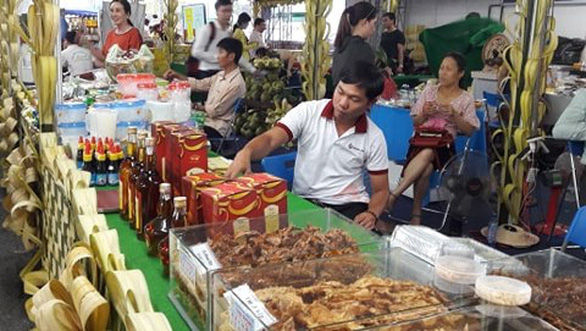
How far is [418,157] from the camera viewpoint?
4.15m

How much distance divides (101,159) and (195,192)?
31.0 inches

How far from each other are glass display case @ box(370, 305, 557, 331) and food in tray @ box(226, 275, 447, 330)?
0.02 m

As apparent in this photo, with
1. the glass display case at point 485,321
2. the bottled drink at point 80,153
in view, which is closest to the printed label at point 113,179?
the bottled drink at point 80,153

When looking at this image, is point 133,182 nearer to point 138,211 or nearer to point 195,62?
point 138,211

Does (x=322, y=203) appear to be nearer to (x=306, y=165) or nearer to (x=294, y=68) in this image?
(x=306, y=165)

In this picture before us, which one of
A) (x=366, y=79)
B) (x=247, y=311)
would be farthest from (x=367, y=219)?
(x=247, y=311)

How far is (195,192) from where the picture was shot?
1494 millimetres

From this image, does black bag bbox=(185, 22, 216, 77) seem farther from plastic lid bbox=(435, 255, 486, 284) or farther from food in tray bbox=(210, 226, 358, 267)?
plastic lid bbox=(435, 255, 486, 284)

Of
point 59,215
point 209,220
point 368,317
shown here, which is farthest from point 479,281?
point 59,215

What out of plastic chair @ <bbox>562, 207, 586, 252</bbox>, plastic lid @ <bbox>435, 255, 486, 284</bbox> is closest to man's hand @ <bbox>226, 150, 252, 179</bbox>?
plastic lid @ <bbox>435, 255, 486, 284</bbox>

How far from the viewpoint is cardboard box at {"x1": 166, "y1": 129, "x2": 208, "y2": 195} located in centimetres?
172

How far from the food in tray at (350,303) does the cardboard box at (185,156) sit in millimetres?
725

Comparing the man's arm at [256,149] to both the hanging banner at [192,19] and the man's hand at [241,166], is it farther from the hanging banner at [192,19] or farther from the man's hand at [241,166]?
the hanging banner at [192,19]

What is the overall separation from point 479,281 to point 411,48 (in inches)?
441
